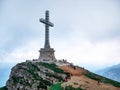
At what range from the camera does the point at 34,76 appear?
98.3 m

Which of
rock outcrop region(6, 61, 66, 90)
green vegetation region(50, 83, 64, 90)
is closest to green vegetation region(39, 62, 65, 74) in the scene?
rock outcrop region(6, 61, 66, 90)

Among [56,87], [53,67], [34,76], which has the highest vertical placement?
[53,67]

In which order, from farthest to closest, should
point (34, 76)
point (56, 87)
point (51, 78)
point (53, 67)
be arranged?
point (53, 67), point (34, 76), point (51, 78), point (56, 87)

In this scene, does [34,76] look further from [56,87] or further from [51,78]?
[56,87]

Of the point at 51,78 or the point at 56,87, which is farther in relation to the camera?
the point at 51,78

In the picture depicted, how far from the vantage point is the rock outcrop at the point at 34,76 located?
95.4 meters

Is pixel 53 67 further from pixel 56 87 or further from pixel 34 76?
pixel 56 87

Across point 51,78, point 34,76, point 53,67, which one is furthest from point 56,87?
point 53,67

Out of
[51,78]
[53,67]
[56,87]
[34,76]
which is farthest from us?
[53,67]

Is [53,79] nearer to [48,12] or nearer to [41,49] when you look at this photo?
[41,49]

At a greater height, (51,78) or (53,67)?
(53,67)

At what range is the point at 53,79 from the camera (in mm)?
95812

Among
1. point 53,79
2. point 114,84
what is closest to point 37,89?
point 53,79

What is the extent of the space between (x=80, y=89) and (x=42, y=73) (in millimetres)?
19242
